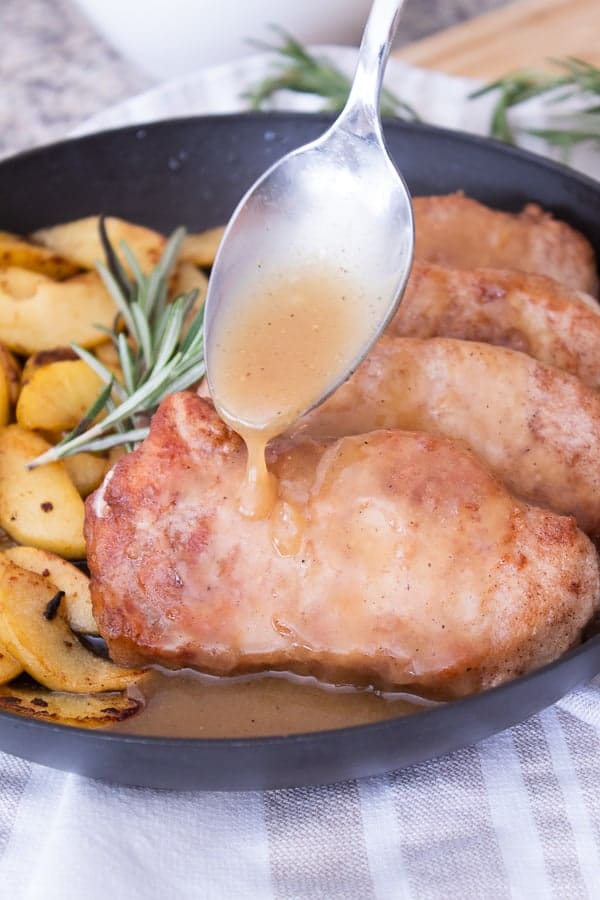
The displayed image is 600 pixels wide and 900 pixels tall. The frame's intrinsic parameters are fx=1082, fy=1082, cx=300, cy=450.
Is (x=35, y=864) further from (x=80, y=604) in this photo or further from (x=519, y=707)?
(x=519, y=707)

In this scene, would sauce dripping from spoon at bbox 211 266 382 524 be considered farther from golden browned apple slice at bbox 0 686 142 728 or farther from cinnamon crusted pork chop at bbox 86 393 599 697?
golden browned apple slice at bbox 0 686 142 728

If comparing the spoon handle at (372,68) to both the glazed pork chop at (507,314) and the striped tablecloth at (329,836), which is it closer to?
the glazed pork chop at (507,314)

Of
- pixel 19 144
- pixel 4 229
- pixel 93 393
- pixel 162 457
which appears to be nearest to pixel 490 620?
pixel 162 457

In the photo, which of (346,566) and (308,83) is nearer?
(346,566)

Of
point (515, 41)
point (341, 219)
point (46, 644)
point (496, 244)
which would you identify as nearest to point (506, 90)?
point (515, 41)

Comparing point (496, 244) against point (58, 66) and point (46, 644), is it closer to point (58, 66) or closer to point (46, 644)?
point (46, 644)

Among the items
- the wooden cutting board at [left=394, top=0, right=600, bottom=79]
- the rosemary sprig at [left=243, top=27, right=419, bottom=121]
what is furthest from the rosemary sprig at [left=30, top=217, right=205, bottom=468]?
the wooden cutting board at [left=394, top=0, right=600, bottom=79]
